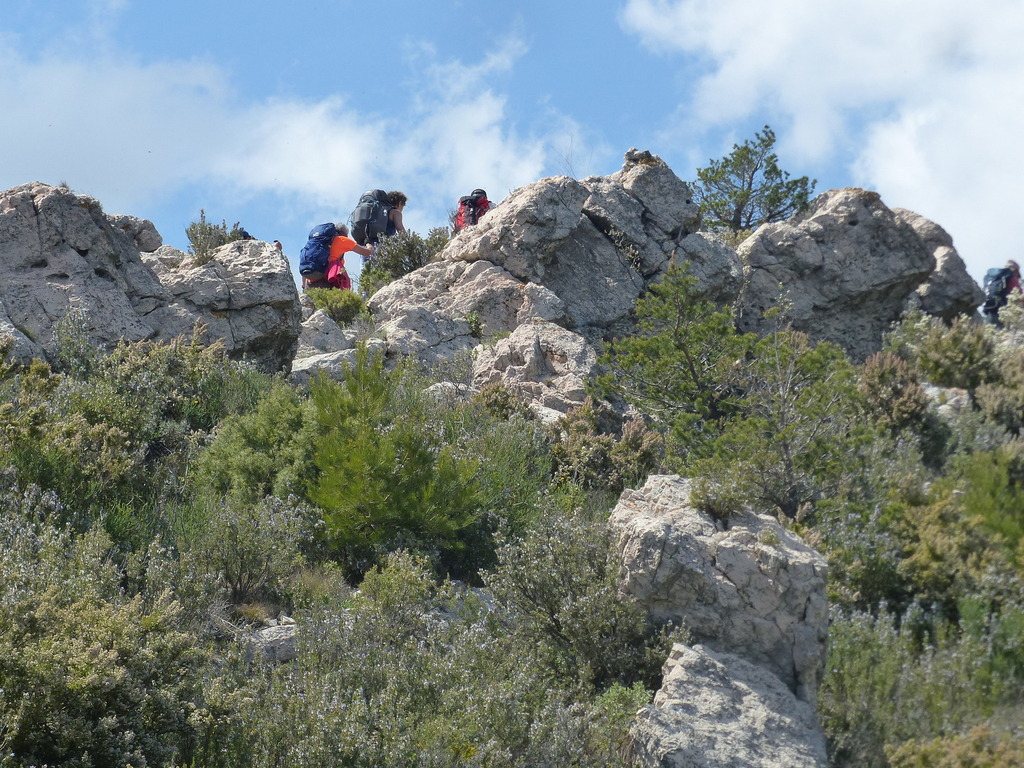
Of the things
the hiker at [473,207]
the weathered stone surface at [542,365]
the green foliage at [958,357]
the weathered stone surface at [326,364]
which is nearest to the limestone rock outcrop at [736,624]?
the weathered stone surface at [542,365]

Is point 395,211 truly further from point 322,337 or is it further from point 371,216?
point 322,337

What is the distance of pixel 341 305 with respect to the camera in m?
14.9

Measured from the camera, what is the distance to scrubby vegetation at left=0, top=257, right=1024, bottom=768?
16.6 feet

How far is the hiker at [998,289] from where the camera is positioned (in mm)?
19750

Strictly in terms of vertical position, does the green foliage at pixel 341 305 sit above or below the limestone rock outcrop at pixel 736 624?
above

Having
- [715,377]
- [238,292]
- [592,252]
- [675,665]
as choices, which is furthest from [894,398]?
[238,292]

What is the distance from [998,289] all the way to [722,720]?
656 inches

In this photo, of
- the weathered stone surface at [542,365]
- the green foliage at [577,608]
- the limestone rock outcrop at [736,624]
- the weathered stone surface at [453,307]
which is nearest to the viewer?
the limestone rock outcrop at [736,624]

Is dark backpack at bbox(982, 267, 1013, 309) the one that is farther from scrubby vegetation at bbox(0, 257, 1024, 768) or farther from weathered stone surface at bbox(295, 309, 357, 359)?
weathered stone surface at bbox(295, 309, 357, 359)

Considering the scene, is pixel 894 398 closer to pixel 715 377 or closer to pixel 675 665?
pixel 715 377

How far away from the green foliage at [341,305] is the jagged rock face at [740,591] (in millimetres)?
8963

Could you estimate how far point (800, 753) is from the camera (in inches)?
231

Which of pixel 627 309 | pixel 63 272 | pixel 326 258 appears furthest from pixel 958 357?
pixel 63 272

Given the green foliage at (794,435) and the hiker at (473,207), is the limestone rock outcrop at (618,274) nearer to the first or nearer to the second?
the green foliage at (794,435)
